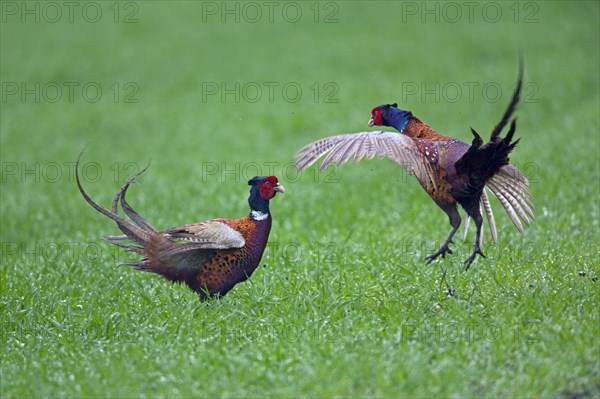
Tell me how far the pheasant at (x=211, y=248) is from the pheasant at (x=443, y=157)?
638 millimetres

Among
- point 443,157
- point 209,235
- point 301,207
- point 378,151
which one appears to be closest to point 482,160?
point 443,157

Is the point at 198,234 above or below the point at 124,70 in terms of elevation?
below

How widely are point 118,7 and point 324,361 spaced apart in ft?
68.0

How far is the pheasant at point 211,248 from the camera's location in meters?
5.84

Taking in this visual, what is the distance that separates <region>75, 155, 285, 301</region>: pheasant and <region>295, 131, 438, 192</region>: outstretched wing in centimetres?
51

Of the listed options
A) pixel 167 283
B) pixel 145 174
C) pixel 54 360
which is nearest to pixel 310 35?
pixel 145 174

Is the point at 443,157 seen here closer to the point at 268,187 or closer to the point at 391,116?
the point at 391,116

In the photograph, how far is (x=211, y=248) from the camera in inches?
228

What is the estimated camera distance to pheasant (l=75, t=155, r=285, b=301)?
5.84 meters

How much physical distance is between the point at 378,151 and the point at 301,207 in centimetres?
384

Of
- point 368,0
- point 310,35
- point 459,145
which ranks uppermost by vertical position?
point 368,0

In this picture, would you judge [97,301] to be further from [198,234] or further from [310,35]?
[310,35]

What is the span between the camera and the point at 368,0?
22250 mm

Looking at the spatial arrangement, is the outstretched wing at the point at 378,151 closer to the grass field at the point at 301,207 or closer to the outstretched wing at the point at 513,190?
the outstretched wing at the point at 513,190
